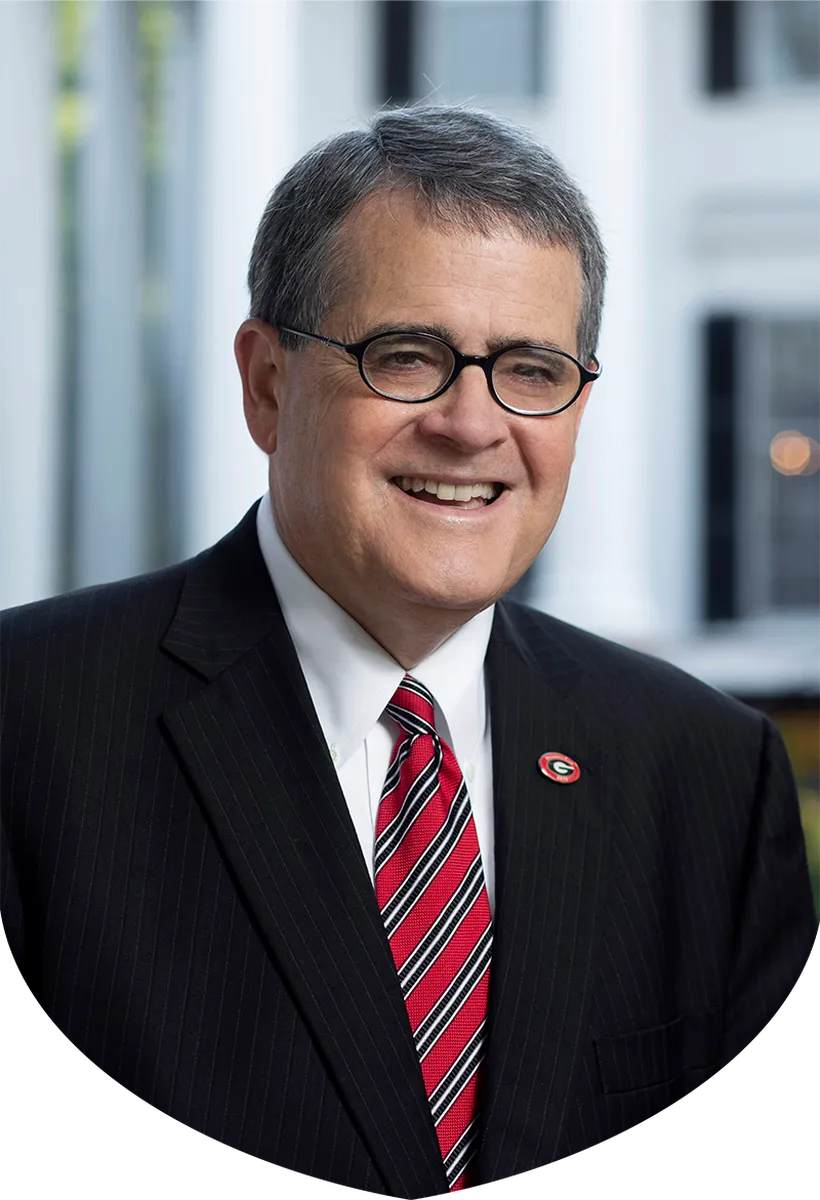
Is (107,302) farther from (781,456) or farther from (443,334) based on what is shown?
(443,334)

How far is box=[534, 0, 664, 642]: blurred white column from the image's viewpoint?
10.4 meters

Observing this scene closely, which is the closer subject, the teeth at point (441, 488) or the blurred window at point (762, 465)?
the teeth at point (441, 488)

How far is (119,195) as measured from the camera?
10.8 meters

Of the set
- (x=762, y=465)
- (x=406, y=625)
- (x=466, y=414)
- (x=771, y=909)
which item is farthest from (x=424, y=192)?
(x=762, y=465)

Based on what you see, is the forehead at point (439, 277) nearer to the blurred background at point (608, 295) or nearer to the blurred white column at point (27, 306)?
the blurred background at point (608, 295)

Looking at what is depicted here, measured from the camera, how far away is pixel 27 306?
10.2 metres

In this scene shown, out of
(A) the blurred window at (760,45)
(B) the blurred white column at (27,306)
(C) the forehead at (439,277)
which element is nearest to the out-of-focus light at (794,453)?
(A) the blurred window at (760,45)

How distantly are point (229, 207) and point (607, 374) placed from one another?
268 centimetres

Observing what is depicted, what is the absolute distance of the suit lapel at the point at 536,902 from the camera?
167cm

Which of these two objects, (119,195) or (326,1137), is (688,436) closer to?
(119,195)

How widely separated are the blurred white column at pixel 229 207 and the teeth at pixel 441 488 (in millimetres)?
8102

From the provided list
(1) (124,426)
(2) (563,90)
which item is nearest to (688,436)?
(2) (563,90)

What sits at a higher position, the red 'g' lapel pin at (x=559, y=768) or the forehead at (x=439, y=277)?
the forehead at (x=439, y=277)

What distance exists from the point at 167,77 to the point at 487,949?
10638 mm
